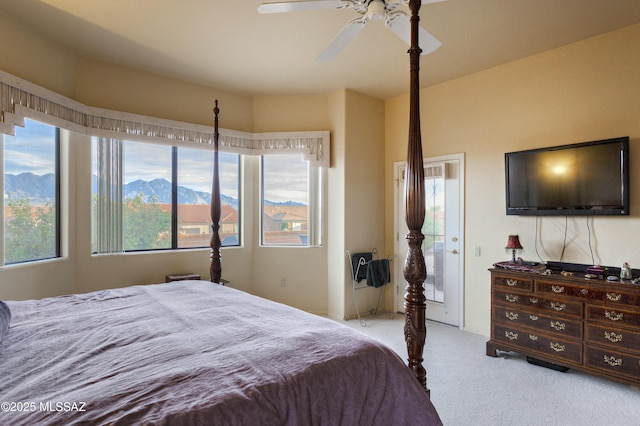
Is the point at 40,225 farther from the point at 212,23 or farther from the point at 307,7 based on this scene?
the point at 307,7

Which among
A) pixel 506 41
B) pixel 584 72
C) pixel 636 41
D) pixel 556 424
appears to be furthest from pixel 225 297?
pixel 636 41

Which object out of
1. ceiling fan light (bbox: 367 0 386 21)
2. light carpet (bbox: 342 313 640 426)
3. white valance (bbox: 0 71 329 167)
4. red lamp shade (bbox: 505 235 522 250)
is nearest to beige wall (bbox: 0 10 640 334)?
white valance (bbox: 0 71 329 167)

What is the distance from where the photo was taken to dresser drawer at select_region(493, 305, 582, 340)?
2.88 metres

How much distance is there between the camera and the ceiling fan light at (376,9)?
2.12 meters

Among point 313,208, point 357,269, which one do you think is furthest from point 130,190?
point 357,269

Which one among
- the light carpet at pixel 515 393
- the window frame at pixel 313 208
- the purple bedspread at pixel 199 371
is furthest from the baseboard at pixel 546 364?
the window frame at pixel 313 208

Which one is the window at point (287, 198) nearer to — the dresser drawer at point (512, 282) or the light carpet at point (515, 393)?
the light carpet at point (515, 393)

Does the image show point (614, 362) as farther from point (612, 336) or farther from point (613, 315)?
point (613, 315)

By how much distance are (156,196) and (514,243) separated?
12.9 feet

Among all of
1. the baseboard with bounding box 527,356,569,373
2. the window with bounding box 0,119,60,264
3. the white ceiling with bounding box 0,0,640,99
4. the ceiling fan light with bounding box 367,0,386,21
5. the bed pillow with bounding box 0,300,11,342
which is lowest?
the baseboard with bounding box 527,356,569,373

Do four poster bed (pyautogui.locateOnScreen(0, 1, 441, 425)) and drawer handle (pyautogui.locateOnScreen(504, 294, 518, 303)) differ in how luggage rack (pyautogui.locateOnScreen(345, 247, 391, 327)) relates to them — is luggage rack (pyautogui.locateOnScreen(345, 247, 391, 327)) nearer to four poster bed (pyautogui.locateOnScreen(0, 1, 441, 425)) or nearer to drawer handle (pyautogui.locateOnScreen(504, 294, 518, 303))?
drawer handle (pyautogui.locateOnScreen(504, 294, 518, 303))

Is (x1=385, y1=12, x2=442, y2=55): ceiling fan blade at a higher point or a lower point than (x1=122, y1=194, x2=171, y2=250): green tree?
higher

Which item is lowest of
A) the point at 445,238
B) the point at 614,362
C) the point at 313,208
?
the point at 614,362

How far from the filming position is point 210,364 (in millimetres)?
1298
